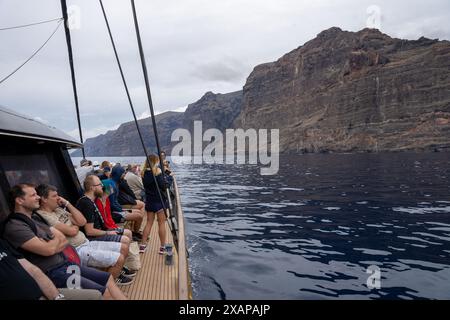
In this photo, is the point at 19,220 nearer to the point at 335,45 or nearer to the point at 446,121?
the point at 446,121

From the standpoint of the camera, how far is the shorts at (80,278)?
3.59 metres

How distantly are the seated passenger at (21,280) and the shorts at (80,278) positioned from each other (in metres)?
0.19

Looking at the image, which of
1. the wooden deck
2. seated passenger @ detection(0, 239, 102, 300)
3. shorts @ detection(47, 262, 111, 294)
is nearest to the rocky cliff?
the wooden deck

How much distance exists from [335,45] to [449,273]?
186947 millimetres

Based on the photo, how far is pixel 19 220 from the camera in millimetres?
3453

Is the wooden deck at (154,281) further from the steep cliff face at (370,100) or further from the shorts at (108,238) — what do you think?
the steep cliff face at (370,100)

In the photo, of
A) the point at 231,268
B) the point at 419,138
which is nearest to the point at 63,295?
the point at 231,268

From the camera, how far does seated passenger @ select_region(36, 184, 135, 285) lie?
4301 millimetres

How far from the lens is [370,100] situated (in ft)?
368

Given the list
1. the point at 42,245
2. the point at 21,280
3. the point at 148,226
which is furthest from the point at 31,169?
the point at 21,280

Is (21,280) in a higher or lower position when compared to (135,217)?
higher

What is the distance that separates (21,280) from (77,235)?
1.72 m

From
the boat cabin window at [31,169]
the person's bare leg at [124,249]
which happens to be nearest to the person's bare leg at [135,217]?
the boat cabin window at [31,169]

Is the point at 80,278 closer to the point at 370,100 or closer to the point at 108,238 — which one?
the point at 108,238
